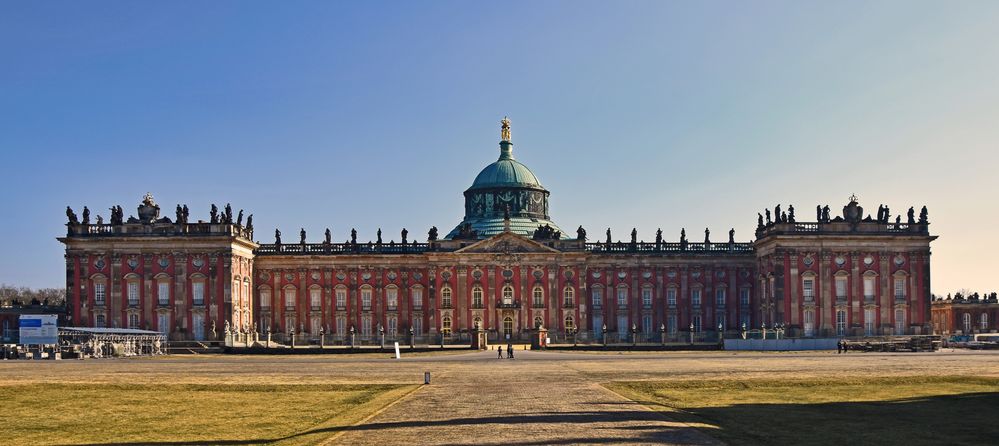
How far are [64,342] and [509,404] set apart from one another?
62.8m

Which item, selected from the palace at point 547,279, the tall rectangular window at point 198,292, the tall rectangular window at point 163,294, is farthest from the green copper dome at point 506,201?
the tall rectangular window at point 163,294

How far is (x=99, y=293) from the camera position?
315 ft

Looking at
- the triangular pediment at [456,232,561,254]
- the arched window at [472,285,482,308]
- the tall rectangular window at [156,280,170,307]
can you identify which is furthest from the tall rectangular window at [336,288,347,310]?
the tall rectangular window at [156,280,170,307]

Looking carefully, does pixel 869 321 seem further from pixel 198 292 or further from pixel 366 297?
pixel 198 292

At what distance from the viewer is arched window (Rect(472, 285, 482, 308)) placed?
10394 centimetres

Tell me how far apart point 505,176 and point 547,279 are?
16.5 metres

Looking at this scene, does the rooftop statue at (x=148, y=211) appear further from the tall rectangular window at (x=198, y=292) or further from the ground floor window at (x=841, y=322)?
the ground floor window at (x=841, y=322)

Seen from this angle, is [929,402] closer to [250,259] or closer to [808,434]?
[808,434]

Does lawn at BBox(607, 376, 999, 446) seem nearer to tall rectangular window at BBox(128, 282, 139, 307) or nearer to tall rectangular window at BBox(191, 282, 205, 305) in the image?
tall rectangular window at BBox(191, 282, 205, 305)

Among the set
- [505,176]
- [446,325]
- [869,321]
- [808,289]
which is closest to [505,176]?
[505,176]

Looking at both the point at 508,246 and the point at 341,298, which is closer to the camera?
the point at 508,246

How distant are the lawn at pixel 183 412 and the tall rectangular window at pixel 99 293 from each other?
2243 inches

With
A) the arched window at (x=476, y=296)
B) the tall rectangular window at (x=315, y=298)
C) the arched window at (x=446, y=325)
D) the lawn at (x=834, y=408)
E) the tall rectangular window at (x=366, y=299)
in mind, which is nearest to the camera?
the lawn at (x=834, y=408)

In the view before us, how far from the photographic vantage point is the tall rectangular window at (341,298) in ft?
→ 343
